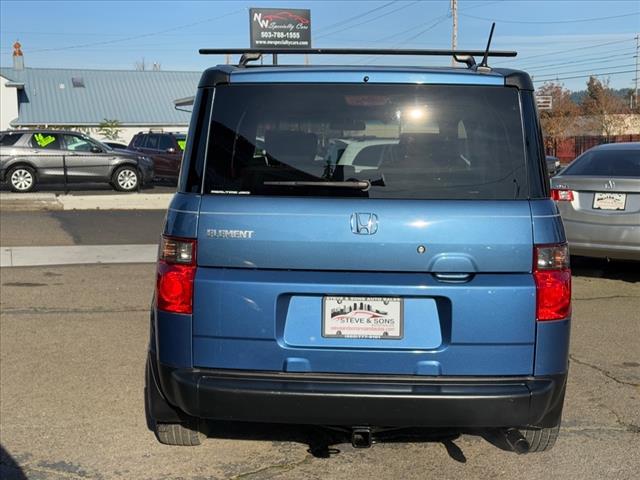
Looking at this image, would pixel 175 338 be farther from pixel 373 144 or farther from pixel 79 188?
pixel 79 188

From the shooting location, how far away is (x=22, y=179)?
1927 centimetres

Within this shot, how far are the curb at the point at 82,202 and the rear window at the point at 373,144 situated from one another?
12013 mm

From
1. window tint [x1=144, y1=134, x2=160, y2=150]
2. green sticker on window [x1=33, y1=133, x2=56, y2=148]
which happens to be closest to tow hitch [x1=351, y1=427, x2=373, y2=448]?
green sticker on window [x1=33, y1=133, x2=56, y2=148]

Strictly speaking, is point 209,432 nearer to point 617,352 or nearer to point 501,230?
point 501,230

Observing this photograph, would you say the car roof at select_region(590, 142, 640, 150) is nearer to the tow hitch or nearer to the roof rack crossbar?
the roof rack crossbar

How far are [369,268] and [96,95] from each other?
56.1 metres

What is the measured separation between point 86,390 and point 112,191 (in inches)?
595

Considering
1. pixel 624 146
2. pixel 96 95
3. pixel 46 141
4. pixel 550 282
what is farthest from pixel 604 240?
pixel 96 95

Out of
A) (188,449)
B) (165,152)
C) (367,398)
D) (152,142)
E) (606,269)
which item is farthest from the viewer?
(152,142)

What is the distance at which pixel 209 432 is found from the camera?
446 centimetres

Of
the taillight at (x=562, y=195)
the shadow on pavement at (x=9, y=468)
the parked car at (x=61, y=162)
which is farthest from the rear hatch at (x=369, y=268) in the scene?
the parked car at (x=61, y=162)

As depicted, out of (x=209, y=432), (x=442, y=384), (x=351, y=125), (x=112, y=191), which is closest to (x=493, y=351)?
(x=442, y=384)

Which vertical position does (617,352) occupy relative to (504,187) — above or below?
below

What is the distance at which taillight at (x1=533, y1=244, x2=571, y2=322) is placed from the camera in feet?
11.0
